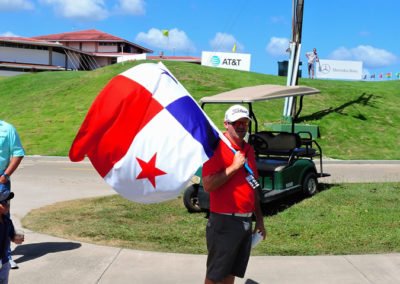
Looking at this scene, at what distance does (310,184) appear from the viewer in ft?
28.4

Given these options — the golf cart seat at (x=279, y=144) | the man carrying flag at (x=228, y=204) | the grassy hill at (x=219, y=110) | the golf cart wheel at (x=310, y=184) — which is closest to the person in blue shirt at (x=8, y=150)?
the man carrying flag at (x=228, y=204)

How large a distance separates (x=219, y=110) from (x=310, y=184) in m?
12.8

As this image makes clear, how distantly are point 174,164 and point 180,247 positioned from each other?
9.50 feet

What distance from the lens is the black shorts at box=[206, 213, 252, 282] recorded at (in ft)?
11.1

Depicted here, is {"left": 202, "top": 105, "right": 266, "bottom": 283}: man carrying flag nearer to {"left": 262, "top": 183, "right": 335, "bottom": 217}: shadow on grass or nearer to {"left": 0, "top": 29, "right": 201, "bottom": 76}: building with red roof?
{"left": 262, "top": 183, "right": 335, "bottom": 217}: shadow on grass

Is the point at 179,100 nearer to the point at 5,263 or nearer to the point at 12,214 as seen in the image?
the point at 5,263

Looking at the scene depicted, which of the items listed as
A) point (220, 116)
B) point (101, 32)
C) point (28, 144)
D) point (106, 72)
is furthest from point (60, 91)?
point (101, 32)

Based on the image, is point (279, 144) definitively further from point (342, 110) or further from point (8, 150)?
point (342, 110)

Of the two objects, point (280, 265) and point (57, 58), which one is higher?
point (57, 58)

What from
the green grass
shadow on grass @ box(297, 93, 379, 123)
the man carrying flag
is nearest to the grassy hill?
shadow on grass @ box(297, 93, 379, 123)

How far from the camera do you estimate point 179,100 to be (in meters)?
3.40

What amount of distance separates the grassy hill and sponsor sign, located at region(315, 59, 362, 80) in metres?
10.2

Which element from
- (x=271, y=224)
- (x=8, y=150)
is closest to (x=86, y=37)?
(x=271, y=224)

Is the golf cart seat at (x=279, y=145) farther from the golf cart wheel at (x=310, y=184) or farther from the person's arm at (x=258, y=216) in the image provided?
the person's arm at (x=258, y=216)
